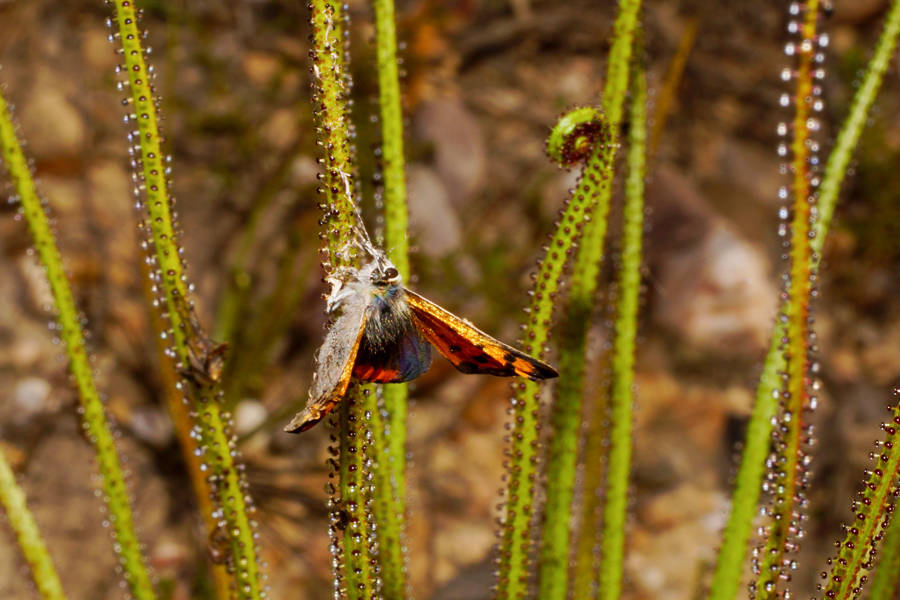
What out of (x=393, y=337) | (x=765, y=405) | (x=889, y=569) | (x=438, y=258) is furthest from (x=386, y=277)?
(x=438, y=258)

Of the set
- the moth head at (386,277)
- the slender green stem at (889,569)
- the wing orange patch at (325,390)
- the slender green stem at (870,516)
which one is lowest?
the slender green stem at (889,569)

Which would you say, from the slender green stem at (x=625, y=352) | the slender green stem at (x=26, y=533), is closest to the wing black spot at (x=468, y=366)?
the slender green stem at (x=625, y=352)

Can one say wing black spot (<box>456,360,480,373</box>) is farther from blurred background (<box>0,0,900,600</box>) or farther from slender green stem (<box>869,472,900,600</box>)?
blurred background (<box>0,0,900,600</box>)

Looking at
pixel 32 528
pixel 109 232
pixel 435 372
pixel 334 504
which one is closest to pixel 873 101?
pixel 334 504

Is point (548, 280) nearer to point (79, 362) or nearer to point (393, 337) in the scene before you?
point (393, 337)

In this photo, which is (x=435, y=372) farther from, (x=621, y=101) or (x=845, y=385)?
(x=621, y=101)

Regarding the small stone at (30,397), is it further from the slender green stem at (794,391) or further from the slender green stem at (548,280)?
the slender green stem at (794,391)

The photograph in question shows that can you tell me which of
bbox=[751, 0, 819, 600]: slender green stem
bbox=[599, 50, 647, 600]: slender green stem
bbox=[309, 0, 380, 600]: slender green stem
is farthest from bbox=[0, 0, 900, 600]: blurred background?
bbox=[309, 0, 380, 600]: slender green stem
